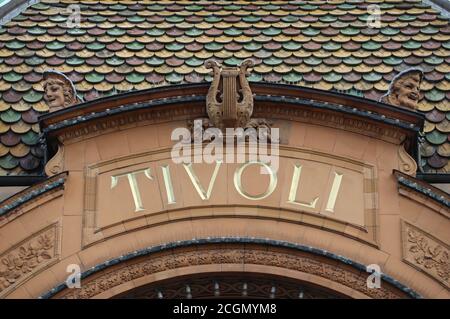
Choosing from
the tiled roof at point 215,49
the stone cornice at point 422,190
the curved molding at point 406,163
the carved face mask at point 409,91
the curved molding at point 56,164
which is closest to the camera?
the stone cornice at point 422,190

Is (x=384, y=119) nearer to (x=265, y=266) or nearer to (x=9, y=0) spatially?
(x=265, y=266)

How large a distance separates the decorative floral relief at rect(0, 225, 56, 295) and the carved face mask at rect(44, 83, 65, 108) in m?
2.56

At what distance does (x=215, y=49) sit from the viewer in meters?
29.3

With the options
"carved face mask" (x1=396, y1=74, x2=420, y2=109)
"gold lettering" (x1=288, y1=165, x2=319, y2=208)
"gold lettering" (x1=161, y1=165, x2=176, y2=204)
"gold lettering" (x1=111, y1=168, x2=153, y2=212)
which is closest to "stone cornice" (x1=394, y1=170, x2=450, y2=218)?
"gold lettering" (x1=288, y1=165, x2=319, y2=208)

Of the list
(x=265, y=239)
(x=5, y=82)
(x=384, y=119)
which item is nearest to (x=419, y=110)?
(x=384, y=119)

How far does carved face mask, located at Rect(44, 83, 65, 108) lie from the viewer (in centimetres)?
2627

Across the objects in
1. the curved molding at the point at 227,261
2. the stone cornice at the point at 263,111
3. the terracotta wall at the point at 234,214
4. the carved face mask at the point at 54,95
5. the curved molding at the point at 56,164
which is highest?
the carved face mask at the point at 54,95

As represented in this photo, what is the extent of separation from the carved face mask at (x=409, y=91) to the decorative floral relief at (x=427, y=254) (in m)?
2.46

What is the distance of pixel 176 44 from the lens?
29.4 metres

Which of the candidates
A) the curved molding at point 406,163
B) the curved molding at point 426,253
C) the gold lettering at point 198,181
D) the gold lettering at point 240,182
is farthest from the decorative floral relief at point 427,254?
the gold lettering at point 198,181

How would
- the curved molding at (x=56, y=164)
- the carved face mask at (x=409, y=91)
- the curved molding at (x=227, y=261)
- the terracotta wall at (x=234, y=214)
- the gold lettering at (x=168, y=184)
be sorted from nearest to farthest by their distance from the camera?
the curved molding at (x=227, y=261) < the terracotta wall at (x=234, y=214) < the gold lettering at (x=168, y=184) < the curved molding at (x=56, y=164) < the carved face mask at (x=409, y=91)

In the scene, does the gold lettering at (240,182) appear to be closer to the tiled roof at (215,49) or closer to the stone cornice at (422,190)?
the stone cornice at (422,190)

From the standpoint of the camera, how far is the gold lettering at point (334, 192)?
80.2 feet

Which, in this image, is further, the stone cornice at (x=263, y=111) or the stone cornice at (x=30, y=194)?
the stone cornice at (x=263, y=111)
